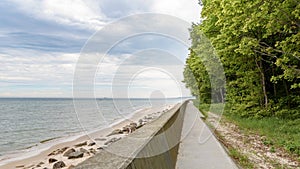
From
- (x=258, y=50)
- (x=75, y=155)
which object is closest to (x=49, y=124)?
(x=75, y=155)

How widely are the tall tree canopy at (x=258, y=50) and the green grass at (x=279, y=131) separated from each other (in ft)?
5.82

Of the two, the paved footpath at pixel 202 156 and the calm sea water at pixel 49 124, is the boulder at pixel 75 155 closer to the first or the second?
the calm sea water at pixel 49 124

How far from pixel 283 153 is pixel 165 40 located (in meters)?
6.53

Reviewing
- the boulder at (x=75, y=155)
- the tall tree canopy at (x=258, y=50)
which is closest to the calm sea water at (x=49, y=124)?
the boulder at (x=75, y=155)

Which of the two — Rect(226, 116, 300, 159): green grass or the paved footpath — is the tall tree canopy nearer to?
Rect(226, 116, 300, 159): green grass

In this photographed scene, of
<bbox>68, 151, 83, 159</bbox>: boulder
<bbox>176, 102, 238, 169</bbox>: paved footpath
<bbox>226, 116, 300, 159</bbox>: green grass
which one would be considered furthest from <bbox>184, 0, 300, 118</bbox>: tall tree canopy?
<bbox>68, 151, 83, 159</bbox>: boulder

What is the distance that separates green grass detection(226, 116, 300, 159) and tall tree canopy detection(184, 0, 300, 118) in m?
1.77

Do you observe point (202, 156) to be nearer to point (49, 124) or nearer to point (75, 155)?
point (75, 155)

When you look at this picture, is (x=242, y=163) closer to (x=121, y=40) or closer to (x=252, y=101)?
(x=121, y=40)

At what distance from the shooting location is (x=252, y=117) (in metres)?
16.9

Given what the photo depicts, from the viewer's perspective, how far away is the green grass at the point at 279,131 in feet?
30.1

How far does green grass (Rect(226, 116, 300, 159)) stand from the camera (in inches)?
361

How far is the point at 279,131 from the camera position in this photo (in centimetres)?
1193

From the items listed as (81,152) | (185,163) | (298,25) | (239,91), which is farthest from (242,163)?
(239,91)
